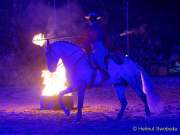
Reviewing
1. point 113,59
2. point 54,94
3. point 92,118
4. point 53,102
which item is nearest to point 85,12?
point 54,94

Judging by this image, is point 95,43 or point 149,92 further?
point 149,92

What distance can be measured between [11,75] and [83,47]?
15977 mm

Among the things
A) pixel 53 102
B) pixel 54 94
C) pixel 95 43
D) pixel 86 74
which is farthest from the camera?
pixel 54 94

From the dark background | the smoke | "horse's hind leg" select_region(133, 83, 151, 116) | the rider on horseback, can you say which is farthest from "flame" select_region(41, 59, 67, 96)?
the smoke

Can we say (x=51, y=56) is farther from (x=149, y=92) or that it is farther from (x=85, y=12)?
(x=85, y=12)

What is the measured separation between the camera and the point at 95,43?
14.5 meters

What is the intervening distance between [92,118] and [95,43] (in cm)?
192

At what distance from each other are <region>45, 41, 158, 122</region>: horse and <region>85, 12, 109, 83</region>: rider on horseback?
0.18 metres

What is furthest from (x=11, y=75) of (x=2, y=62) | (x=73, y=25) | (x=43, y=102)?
(x=43, y=102)

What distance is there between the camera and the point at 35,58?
110 feet

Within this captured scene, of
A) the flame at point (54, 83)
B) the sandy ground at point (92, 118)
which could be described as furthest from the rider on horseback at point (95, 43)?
the flame at point (54, 83)

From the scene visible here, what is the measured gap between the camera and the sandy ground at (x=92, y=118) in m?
12.5

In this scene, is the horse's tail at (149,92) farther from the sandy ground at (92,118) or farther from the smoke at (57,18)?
the smoke at (57,18)

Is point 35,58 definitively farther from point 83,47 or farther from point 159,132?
point 159,132
